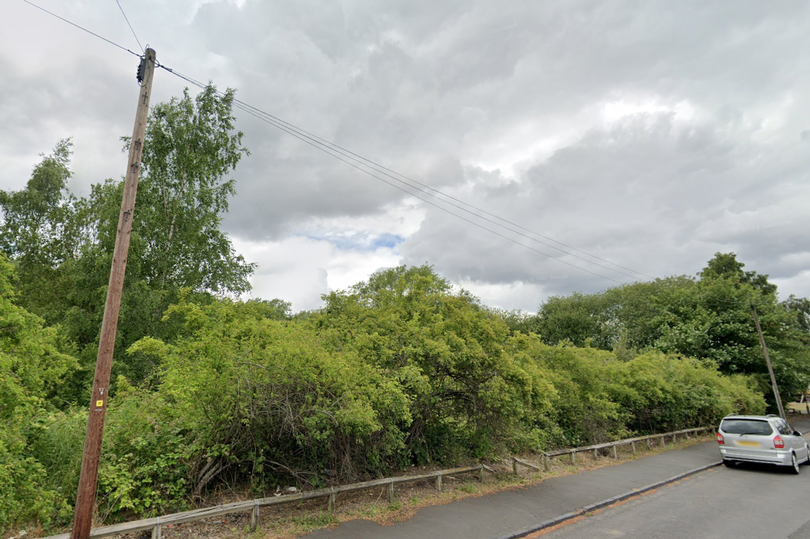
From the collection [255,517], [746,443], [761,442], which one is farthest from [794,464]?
[255,517]

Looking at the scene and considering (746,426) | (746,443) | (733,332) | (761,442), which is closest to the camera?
(761,442)

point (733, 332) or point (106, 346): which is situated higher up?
point (733, 332)

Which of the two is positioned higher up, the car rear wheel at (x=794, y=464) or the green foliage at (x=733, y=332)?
the green foliage at (x=733, y=332)

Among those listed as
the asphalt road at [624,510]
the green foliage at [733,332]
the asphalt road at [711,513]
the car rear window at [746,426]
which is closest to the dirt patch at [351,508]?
the asphalt road at [624,510]

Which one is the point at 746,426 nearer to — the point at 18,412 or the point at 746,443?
the point at 746,443

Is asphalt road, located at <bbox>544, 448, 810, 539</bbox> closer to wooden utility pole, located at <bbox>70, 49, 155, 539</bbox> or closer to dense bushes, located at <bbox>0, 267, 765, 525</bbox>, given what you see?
dense bushes, located at <bbox>0, 267, 765, 525</bbox>

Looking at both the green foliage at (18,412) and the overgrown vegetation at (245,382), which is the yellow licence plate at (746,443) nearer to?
the overgrown vegetation at (245,382)

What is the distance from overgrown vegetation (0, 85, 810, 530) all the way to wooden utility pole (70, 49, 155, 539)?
21.7 inches

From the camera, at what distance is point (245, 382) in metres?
5.98

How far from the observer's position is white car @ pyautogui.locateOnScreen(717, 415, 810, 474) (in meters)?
11.7

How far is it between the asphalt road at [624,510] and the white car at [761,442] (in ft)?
1.80

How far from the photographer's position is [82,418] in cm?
664

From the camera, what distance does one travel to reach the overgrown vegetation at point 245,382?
5707 millimetres

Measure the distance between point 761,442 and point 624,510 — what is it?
7.40 metres
